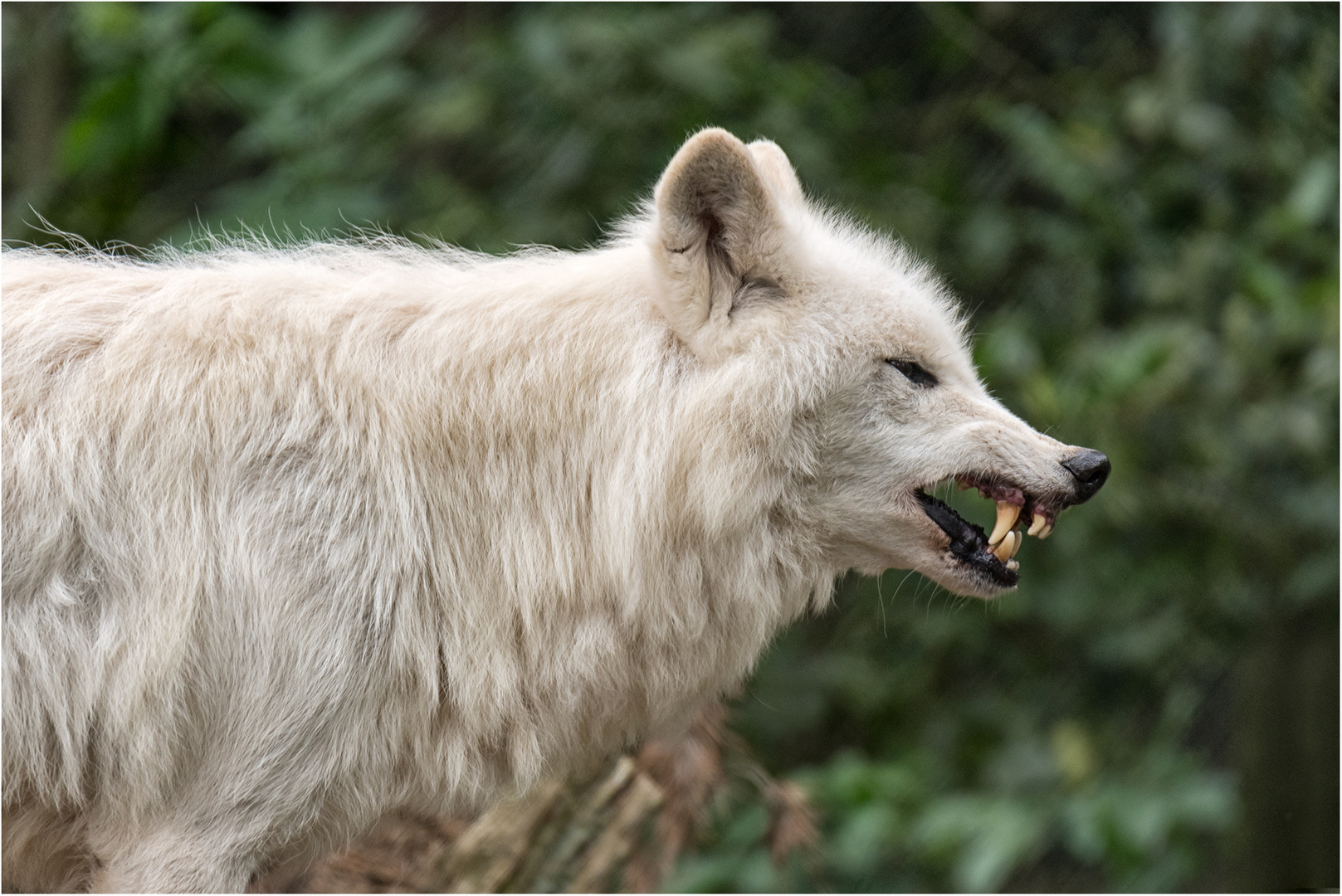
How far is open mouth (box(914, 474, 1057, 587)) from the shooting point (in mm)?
2928

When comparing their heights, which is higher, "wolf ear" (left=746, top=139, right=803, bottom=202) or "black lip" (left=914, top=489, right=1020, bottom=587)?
"wolf ear" (left=746, top=139, right=803, bottom=202)

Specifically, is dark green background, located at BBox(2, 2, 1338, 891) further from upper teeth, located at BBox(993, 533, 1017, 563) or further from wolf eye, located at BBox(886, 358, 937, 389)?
wolf eye, located at BBox(886, 358, 937, 389)

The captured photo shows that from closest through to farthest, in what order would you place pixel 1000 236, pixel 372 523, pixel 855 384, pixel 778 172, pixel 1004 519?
pixel 372 523
pixel 855 384
pixel 1004 519
pixel 778 172
pixel 1000 236

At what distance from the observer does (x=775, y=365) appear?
2791 millimetres

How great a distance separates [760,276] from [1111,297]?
14.1 feet

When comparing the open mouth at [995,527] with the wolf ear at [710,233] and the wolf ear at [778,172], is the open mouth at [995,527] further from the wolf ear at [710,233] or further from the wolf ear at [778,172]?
the wolf ear at [778,172]

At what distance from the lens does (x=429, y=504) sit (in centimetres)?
278

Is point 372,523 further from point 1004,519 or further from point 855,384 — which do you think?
point 1004,519

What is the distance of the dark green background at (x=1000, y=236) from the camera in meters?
5.41

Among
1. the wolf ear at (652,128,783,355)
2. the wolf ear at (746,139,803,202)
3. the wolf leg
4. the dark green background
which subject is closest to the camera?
the wolf leg

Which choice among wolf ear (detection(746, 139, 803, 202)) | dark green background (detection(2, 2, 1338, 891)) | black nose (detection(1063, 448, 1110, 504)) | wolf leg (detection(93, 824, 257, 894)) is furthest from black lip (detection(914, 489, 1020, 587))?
dark green background (detection(2, 2, 1338, 891))

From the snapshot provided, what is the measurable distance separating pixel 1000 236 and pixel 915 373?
381cm

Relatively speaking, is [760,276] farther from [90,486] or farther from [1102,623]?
[1102,623]

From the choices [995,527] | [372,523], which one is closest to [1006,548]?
[995,527]
